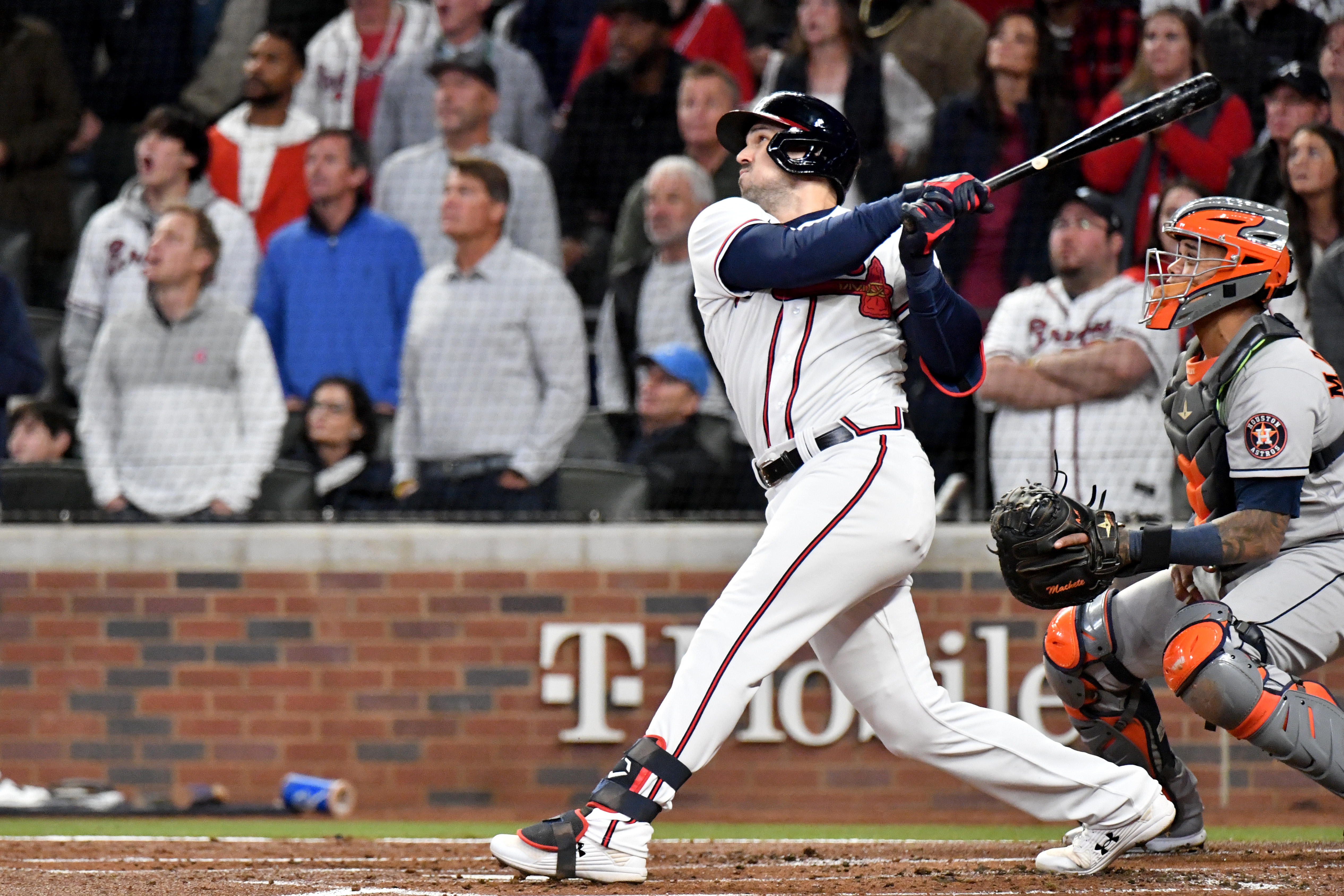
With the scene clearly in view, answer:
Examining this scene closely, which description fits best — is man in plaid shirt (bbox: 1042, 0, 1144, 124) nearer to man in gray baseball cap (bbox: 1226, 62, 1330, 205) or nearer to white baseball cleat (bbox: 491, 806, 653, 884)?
man in gray baseball cap (bbox: 1226, 62, 1330, 205)

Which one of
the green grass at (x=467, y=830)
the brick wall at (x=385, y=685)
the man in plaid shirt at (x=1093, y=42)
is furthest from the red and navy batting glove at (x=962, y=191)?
the man in plaid shirt at (x=1093, y=42)

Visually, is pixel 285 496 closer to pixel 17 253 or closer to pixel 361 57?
pixel 17 253

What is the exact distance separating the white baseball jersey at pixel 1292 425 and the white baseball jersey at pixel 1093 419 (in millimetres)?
2219

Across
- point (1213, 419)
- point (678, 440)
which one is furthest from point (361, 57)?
point (1213, 419)

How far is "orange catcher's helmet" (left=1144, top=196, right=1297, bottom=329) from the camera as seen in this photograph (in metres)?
3.76

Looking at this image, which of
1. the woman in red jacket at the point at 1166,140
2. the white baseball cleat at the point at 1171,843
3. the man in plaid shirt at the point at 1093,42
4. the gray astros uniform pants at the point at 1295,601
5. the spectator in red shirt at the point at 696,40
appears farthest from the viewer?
the spectator in red shirt at the point at 696,40

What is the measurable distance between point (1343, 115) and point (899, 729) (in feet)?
13.1

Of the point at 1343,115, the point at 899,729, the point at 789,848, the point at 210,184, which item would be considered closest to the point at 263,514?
the point at 210,184

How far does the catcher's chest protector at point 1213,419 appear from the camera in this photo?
3693 millimetres

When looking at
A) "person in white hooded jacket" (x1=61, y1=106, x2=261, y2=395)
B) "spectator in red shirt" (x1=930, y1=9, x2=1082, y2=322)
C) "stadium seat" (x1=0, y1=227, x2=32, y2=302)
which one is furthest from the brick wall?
"stadium seat" (x1=0, y1=227, x2=32, y2=302)

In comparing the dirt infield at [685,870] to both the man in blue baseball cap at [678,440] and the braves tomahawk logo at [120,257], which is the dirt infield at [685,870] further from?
the braves tomahawk logo at [120,257]

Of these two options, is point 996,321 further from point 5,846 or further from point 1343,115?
point 5,846

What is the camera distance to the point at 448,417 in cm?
670

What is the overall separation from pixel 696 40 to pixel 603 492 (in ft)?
8.06
